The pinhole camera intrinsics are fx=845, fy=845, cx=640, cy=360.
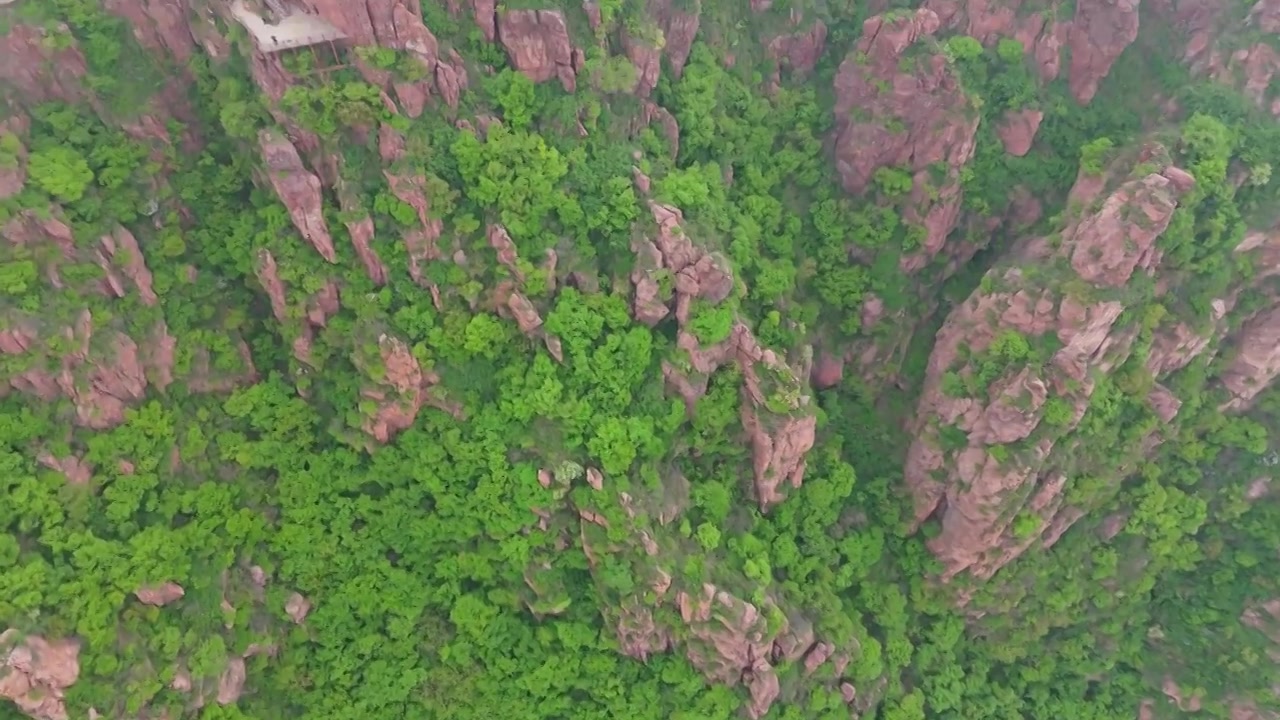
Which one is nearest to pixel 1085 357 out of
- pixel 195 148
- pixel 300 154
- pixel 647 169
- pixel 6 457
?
pixel 647 169

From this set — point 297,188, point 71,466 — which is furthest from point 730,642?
point 71,466

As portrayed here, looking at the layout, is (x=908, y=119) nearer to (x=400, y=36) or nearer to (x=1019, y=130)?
(x=1019, y=130)

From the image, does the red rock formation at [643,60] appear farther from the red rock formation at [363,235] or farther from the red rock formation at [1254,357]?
the red rock formation at [1254,357]

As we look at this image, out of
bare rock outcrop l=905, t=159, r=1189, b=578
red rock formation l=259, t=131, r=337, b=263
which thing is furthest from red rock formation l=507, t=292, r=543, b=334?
bare rock outcrop l=905, t=159, r=1189, b=578

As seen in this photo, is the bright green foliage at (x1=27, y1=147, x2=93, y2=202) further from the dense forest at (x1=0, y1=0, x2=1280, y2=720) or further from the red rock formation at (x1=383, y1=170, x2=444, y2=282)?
the red rock formation at (x1=383, y1=170, x2=444, y2=282)

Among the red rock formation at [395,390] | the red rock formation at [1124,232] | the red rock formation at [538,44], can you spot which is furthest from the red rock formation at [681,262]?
the red rock formation at [1124,232]

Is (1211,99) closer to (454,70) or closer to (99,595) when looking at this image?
(454,70)
